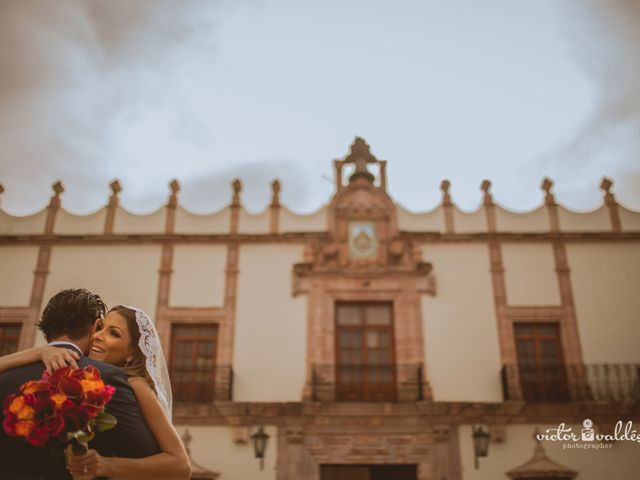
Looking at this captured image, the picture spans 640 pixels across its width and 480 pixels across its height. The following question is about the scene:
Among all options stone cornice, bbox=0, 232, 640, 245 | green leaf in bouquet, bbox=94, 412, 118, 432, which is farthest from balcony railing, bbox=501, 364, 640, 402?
green leaf in bouquet, bbox=94, 412, 118, 432

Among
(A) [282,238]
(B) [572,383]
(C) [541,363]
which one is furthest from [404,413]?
(A) [282,238]

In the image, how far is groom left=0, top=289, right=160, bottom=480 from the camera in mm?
2070

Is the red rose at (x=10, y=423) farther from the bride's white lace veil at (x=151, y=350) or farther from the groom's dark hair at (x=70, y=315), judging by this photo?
the bride's white lace veil at (x=151, y=350)

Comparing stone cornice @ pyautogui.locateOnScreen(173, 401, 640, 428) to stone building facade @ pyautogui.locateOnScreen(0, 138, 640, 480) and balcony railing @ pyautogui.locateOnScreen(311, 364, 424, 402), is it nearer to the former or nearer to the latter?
stone building facade @ pyautogui.locateOnScreen(0, 138, 640, 480)

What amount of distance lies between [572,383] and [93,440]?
11.9 meters

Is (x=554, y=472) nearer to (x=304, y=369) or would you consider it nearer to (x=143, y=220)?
(x=304, y=369)

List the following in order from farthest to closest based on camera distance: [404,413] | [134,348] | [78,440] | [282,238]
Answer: [282,238], [404,413], [134,348], [78,440]

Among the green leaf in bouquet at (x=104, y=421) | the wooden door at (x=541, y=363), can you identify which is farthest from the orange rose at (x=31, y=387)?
the wooden door at (x=541, y=363)

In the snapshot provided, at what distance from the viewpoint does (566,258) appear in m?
13.6

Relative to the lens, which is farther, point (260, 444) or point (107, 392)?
point (260, 444)

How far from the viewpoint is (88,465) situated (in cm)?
197

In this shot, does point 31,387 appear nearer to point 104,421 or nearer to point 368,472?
point 104,421

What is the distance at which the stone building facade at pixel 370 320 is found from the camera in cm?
1195

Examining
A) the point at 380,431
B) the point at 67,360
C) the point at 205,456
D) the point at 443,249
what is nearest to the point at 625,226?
the point at 443,249
